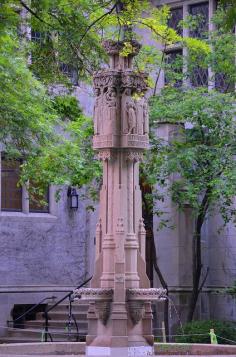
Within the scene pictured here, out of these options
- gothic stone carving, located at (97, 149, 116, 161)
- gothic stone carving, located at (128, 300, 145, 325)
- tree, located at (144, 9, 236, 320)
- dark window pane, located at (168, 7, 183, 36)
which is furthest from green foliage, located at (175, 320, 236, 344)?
dark window pane, located at (168, 7, 183, 36)

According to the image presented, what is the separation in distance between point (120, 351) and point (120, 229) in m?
1.90

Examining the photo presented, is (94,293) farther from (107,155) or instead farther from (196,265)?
(196,265)

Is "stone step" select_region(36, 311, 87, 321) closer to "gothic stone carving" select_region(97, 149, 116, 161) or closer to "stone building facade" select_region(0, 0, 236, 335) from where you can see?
"stone building facade" select_region(0, 0, 236, 335)

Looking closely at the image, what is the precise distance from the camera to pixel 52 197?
27.9 metres

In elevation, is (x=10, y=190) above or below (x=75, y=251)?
above

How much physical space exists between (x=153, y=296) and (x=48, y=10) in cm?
466

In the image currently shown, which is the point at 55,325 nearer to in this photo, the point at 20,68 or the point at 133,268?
the point at 20,68

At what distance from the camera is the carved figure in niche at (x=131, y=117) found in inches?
626

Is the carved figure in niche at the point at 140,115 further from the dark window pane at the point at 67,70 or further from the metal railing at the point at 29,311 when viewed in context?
the metal railing at the point at 29,311

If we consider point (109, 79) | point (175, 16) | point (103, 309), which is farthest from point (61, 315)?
point (109, 79)

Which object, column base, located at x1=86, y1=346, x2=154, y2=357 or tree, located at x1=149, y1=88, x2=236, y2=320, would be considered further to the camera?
tree, located at x1=149, y1=88, x2=236, y2=320

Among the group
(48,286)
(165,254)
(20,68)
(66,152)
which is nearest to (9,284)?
(48,286)

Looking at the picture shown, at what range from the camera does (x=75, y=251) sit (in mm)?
28469

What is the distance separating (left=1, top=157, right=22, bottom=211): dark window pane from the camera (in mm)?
26706
